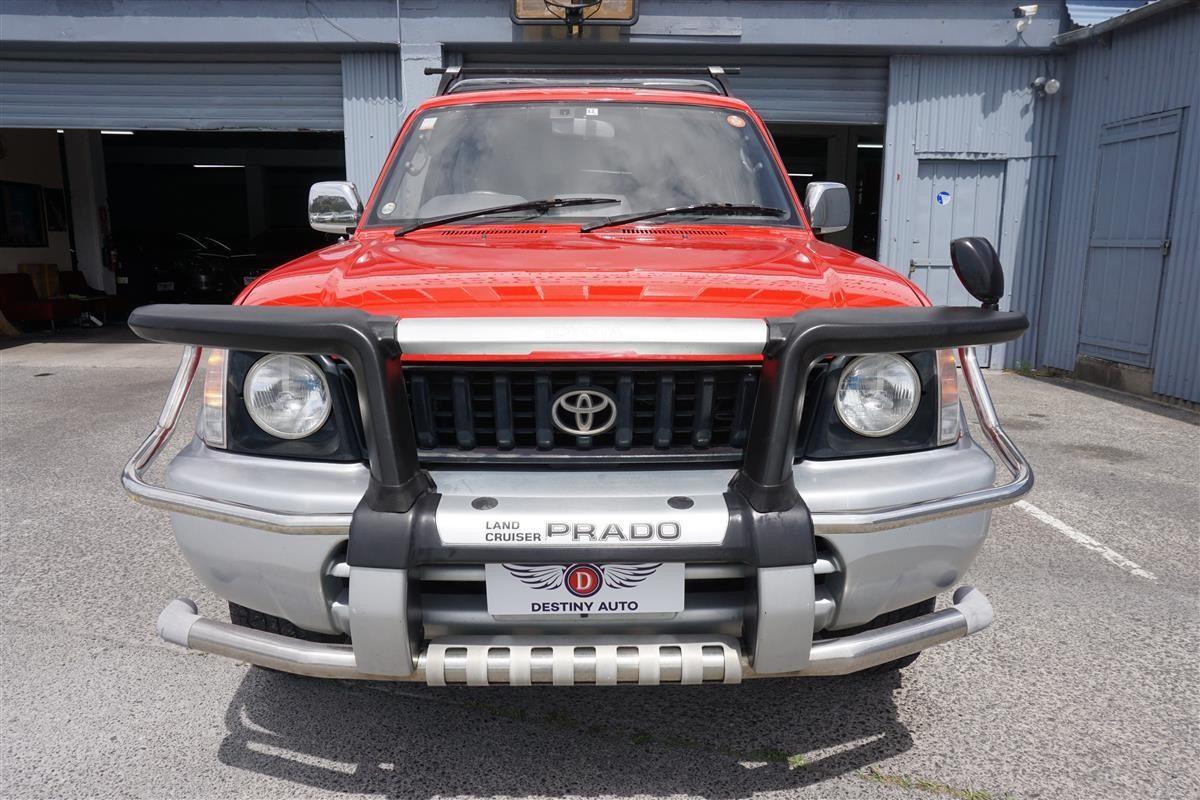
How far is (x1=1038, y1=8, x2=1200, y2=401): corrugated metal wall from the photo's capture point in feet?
24.7

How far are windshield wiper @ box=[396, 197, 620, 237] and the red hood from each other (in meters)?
0.19

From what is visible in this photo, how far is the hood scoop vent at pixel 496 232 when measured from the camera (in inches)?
109

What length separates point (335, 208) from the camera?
11.0ft

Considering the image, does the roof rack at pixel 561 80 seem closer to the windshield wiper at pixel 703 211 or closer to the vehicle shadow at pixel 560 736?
the windshield wiper at pixel 703 211

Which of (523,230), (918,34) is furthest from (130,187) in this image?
(523,230)

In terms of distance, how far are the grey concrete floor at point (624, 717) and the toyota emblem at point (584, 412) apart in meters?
0.98

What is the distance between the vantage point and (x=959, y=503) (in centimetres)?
201

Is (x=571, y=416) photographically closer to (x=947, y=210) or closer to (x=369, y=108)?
(x=369, y=108)

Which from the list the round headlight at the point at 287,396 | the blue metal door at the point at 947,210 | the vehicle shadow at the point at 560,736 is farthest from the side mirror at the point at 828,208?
the blue metal door at the point at 947,210

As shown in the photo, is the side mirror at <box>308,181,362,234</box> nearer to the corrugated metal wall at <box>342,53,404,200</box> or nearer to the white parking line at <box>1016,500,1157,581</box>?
the white parking line at <box>1016,500,1157,581</box>

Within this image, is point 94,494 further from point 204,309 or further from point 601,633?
point 601,633

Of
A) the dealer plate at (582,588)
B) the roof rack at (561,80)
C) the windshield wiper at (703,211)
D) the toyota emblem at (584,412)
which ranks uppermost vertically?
the roof rack at (561,80)

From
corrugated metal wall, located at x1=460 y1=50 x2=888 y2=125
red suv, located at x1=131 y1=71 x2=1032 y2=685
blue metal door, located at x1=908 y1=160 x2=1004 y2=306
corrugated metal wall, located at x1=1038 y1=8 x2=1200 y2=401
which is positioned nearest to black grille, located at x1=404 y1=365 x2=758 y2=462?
red suv, located at x1=131 y1=71 x2=1032 y2=685

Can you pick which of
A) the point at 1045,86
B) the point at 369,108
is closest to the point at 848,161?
the point at 1045,86
